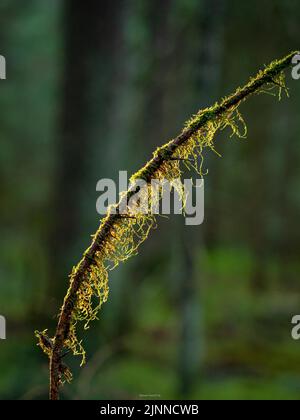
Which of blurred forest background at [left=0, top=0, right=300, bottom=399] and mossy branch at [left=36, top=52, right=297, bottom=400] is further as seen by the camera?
blurred forest background at [left=0, top=0, right=300, bottom=399]

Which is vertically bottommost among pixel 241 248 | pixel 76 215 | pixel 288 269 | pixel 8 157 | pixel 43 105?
pixel 76 215

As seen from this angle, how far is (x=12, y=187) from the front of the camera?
19.8m

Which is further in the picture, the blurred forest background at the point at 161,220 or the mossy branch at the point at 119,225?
the blurred forest background at the point at 161,220

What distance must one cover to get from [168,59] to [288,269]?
10.1 meters

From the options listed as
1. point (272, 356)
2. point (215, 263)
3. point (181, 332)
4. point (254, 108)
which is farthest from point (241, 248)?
point (181, 332)

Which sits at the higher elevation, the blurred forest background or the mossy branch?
the blurred forest background

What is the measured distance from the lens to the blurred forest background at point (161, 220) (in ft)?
24.4

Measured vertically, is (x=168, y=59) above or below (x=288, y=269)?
above

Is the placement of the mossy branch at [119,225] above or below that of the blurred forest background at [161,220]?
below

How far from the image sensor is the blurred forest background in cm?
743

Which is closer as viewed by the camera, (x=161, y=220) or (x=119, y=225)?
(x=119, y=225)

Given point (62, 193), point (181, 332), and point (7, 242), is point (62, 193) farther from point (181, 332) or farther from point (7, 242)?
point (7, 242)

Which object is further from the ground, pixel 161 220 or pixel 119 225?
pixel 161 220

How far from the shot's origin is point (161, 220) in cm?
1398
